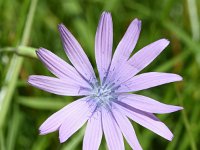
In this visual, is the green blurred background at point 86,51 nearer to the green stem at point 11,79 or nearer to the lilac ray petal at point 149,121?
the green stem at point 11,79

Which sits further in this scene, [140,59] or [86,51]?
[86,51]

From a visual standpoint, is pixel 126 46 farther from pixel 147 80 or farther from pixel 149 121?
pixel 149 121

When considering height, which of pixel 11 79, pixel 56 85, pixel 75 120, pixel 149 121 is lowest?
pixel 149 121

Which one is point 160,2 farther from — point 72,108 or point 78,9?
point 72,108

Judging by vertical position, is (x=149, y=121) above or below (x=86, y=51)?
below

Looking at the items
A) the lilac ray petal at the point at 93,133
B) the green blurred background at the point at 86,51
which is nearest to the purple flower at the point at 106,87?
the lilac ray petal at the point at 93,133

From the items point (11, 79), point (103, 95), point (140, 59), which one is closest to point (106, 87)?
point (103, 95)

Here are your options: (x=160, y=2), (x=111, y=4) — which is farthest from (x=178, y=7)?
(x=111, y=4)
